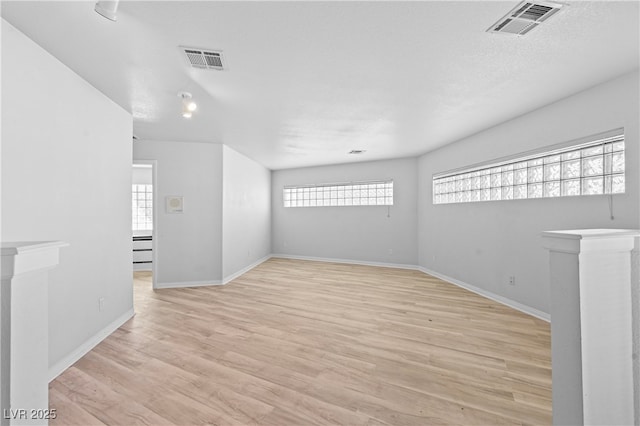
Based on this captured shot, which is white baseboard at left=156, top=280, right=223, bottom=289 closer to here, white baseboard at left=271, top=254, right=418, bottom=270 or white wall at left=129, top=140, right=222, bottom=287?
white wall at left=129, top=140, right=222, bottom=287

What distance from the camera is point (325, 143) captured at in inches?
189

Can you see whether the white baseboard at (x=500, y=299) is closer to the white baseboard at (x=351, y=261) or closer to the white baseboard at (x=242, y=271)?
the white baseboard at (x=351, y=261)

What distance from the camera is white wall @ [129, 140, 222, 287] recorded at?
451 centimetres

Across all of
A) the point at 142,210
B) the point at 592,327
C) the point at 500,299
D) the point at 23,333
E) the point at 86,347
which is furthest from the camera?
the point at 142,210

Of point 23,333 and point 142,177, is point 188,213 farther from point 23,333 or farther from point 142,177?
point 23,333

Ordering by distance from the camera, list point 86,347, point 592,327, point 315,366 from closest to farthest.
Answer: point 592,327, point 315,366, point 86,347

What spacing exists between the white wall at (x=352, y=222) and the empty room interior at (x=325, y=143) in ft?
5.00

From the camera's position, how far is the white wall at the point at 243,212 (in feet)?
16.3

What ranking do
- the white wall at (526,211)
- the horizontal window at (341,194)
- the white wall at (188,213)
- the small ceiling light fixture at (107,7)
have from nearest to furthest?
the small ceiling light fixture at (107,7) < the white wall at (526,211) < the white wall at (188,213) < the horizontal window at (341,194)

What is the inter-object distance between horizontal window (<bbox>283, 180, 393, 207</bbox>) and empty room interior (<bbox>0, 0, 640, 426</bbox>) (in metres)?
1.93

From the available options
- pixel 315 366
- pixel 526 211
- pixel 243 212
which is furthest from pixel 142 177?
pixel 526 211

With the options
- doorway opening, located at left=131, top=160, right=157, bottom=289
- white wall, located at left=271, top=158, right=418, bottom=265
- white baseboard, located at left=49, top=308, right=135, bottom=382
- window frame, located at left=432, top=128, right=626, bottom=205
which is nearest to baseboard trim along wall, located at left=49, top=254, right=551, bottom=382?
white baseboard, located at left=49, top=308, right=135, bottom=382

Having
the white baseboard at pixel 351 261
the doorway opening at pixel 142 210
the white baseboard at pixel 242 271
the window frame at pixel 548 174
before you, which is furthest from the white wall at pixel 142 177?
the window frame at pixel 548 174

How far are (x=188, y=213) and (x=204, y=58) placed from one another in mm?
3078
